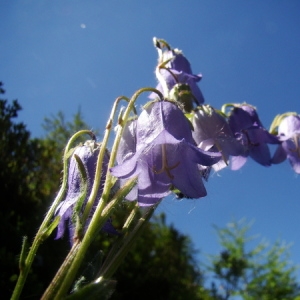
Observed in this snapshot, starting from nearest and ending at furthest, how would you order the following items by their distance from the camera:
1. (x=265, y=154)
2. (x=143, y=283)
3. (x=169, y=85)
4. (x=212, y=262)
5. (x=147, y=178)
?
1. (x=147, y=178)
2. (x=169, y=85)
3. (x=265, y=154)
4. (x=143, y=283)
5. (x=212, y=262)

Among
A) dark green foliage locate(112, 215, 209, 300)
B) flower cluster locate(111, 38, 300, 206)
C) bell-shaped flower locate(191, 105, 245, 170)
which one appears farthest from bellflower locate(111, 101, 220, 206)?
dark green foliage locate(112, 215, 209, 300)

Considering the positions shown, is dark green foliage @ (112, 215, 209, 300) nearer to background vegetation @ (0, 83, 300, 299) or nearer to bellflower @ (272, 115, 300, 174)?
background vegetation @ (0, 83, 300, 299)

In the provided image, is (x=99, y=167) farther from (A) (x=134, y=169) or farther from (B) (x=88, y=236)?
(B) (x=88, y=236)

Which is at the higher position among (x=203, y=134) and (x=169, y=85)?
(x=169, y=85)

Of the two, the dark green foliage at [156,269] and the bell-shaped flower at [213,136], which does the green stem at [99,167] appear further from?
the dark green foliage at [156,269]

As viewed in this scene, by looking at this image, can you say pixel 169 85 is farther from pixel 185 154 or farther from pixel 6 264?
pixel 6 264

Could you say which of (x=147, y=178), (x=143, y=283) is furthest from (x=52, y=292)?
(x=143, y=283)
